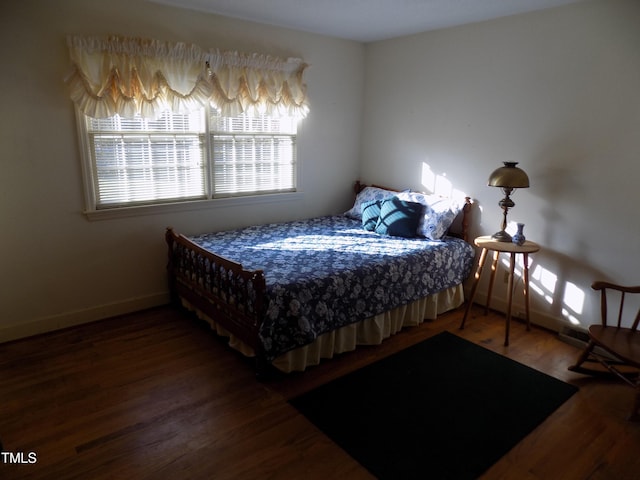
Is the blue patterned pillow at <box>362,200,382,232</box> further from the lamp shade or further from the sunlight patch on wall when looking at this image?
the lamp shade

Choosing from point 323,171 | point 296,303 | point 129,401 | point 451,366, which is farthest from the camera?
point 323,171

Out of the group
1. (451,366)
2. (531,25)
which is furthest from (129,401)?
(531,25)

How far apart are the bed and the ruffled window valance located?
1.03 m

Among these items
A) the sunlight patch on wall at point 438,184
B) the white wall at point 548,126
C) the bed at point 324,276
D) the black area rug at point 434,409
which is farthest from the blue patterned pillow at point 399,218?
the black area rug at point 434,409

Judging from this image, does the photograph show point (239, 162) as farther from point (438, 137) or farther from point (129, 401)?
point (129, 401)

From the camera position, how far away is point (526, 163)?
342 cm

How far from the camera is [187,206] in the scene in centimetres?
371

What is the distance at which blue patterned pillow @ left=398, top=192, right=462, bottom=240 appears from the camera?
3746mm

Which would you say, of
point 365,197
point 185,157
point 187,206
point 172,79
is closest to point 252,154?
point 185,157

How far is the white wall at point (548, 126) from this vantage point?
291 cm

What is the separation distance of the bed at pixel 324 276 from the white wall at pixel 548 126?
1.57ft

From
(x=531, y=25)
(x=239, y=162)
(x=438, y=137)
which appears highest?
(x=531, y=25)

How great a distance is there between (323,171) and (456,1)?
2.06 m

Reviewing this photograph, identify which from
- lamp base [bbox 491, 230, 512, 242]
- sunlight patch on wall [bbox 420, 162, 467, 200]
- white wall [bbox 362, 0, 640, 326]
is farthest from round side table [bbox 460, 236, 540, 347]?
sunlight patch on wall [bbox 420, 162, 467, 200]
